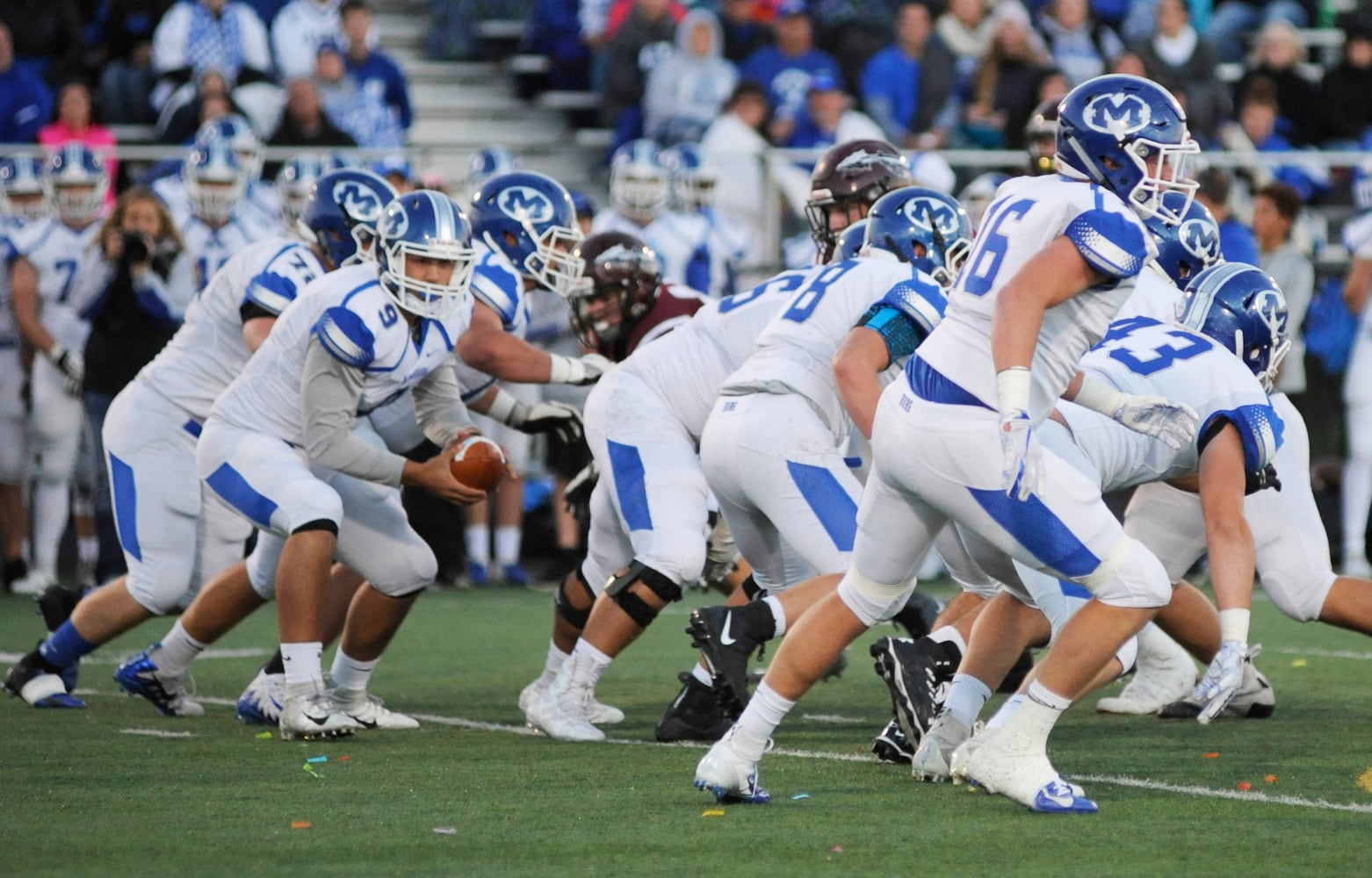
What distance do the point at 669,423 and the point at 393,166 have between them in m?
4.92

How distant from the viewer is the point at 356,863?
3.79 metres

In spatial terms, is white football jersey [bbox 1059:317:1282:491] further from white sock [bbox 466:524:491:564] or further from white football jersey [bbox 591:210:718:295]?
white sock [bbox 466:524:491:564]

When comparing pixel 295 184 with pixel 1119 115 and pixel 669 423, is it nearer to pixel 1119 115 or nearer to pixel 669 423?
pixel 669 423

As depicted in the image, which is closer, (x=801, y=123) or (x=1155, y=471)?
(x=1155, y=471)

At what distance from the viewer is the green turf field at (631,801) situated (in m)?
3.80

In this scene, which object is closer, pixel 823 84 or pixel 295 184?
pixel 295 184

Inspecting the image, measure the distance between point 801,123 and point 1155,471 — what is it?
707 centimetres

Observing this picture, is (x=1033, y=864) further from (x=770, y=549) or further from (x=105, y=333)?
(x=105, y=333)

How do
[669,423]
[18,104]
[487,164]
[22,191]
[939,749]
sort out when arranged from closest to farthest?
[939,749] → [669,423] → [22,191] → [487,164] → [18,104]

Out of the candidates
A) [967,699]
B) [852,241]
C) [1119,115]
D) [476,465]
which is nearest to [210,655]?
[476,465]

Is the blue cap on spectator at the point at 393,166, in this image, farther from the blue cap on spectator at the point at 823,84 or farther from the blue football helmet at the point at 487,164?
the blue cap on spectator at the point at 823,84

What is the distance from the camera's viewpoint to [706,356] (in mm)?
5730

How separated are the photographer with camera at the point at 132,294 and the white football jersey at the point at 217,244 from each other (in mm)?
99

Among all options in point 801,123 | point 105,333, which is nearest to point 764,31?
point 801,123
